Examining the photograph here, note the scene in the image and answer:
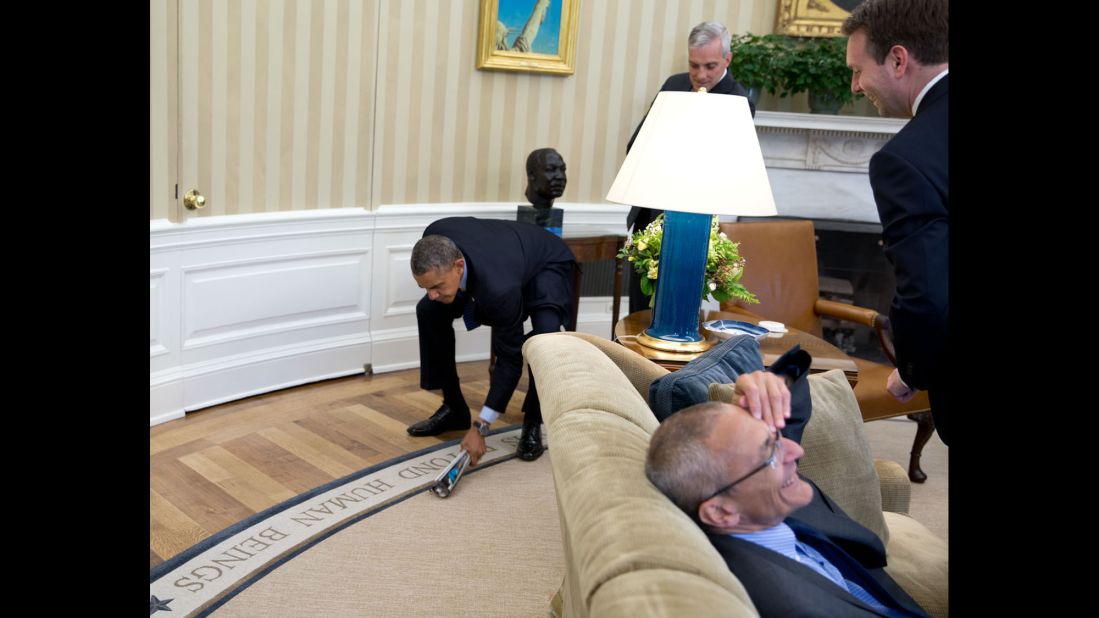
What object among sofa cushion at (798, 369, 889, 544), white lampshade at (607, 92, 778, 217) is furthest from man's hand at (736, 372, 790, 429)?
white lampshade at (607, 92, 778, 217)

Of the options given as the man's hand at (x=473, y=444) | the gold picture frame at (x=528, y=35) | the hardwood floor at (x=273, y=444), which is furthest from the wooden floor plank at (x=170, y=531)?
the gold picture frame at (x=528, y=35)

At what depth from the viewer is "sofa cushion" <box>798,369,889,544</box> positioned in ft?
7.88

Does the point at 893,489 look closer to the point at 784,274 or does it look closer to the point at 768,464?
the point at 768,464

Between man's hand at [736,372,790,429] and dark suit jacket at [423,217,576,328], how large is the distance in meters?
2.08

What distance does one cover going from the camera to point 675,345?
10.6 feet

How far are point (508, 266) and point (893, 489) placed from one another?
1.78 m

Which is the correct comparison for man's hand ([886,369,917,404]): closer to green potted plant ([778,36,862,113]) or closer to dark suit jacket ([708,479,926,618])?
dark suit jacket ([708,479,926,618])

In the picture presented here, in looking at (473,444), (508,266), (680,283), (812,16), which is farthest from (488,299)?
(812,16)

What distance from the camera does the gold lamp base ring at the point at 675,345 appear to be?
127 inches

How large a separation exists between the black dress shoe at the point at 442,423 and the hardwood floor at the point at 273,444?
4 cm
